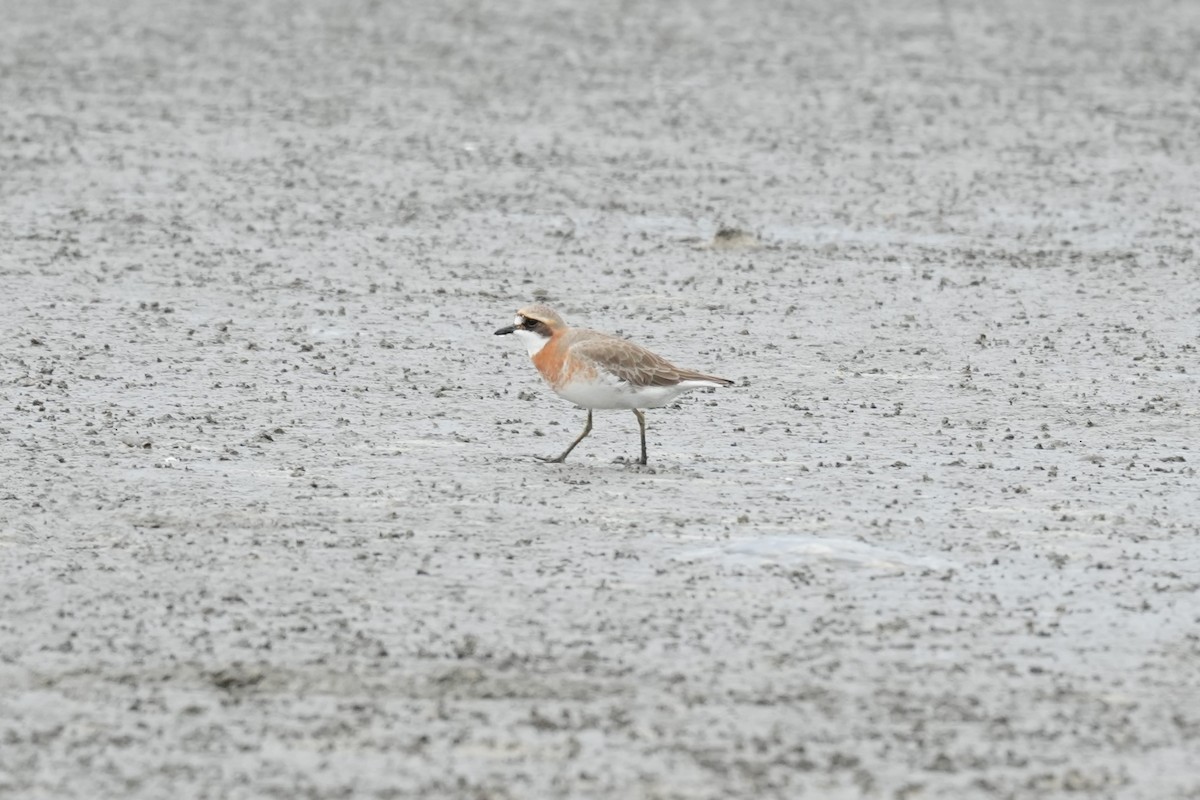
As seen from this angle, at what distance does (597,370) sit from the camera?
8.80 meters

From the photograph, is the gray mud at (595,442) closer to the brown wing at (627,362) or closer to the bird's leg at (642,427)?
the bird's leg at (642,427)

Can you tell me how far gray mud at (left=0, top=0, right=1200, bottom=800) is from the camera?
Answer: 6.04 metres

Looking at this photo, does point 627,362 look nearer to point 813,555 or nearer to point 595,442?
point 595,442

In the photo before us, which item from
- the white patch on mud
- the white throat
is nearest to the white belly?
the white throat

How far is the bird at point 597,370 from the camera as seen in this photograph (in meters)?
8.83

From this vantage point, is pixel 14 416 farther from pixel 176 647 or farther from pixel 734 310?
pixel 734 310

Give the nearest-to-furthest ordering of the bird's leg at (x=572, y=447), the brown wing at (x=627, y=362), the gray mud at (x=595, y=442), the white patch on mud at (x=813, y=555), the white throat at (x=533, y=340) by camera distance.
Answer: the gray mud at (x=595, y=442) → the white patch on mud at (x=813, y=555) → the brown wing at (x=627, y=362) → the bird's leg at (x=572, y=447) → the white throat at (x=533, y=340)

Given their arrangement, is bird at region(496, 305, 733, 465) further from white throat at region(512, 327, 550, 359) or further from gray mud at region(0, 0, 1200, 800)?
gray mud at region(0, 0, 1200, 800)

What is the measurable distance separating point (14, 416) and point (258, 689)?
3.69 metres

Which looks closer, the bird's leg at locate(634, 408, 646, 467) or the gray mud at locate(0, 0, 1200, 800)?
the gray mud at locate(0, 0, 1200, 800)

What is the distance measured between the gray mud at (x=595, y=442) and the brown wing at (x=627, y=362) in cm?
44

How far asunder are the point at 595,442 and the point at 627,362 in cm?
84

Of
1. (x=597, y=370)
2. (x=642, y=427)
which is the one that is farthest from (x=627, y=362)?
(x=642, y=427)

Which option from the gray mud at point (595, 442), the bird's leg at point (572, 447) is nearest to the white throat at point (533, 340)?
the bird's leg at point (572, 447)
